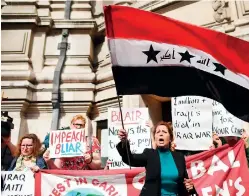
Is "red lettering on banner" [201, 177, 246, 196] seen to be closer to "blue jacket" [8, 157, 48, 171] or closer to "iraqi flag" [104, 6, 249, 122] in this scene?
"iraqi flag" [104, 6, 249, 122]

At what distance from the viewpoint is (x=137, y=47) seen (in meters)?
3.11

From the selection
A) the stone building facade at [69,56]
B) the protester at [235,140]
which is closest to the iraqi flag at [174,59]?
the protester at [235,140]

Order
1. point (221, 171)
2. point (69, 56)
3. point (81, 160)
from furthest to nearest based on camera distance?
point (69, 56) < point (81, 160) < point (221, 171)

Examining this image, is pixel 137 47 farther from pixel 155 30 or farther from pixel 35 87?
pixel 35 87

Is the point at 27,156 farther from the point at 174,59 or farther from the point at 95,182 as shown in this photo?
the point at 174,59

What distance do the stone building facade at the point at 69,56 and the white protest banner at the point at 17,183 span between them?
2.86 m

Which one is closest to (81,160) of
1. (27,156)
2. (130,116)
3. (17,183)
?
(27,156)

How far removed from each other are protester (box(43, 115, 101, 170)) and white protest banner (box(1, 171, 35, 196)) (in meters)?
0.30

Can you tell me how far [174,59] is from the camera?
3.12m

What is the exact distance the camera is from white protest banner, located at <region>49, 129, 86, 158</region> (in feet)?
13.2

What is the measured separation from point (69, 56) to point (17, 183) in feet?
13.6

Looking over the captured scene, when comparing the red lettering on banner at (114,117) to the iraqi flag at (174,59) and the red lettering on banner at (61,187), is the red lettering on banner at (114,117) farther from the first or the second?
the iraqi flag at (174,59)

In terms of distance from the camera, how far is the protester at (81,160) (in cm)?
394

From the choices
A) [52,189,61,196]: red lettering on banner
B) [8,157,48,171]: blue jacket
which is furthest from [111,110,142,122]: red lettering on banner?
[52,189,61,196]: red lettering on banner
